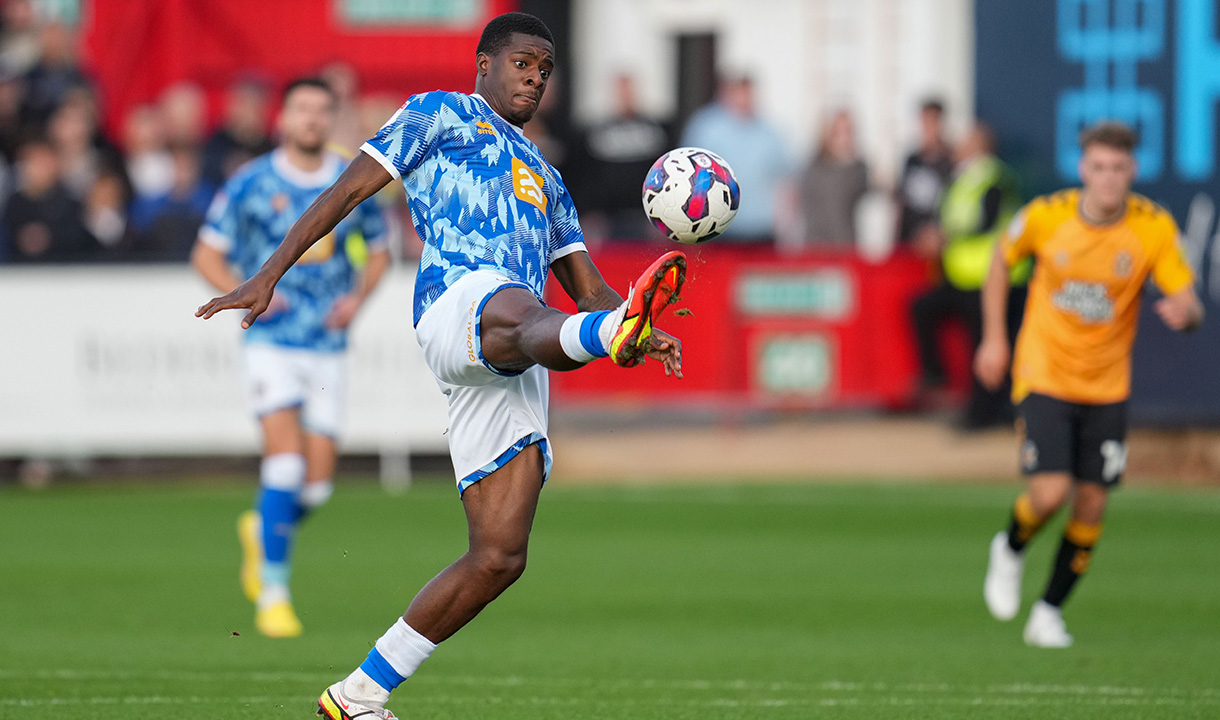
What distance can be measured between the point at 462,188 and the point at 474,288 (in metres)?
0.39

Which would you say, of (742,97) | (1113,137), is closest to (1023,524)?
(1113,137)

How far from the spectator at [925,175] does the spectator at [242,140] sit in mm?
5986

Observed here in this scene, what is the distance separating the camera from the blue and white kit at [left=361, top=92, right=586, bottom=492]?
610 centimetres

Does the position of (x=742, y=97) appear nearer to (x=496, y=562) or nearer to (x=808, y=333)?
(x=808, y=333)

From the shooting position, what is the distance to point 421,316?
614 cm

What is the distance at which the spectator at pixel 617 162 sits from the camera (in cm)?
1850

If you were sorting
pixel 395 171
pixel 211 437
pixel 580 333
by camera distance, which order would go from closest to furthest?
1. pixel 580 333
2. pixel 395 171
3. pixel 211 437

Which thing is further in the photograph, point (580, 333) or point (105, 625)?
point (105, 625)

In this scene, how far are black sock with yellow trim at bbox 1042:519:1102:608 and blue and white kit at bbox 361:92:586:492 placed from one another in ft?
12.4

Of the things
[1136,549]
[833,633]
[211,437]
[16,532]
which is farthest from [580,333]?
[211,437]

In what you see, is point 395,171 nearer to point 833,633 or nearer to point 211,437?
point 833,633

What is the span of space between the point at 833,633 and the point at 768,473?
731 centimetres

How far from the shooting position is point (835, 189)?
18.0 metres

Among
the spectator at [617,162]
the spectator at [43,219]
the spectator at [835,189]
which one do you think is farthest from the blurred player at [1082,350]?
the spectator at [43,219]
